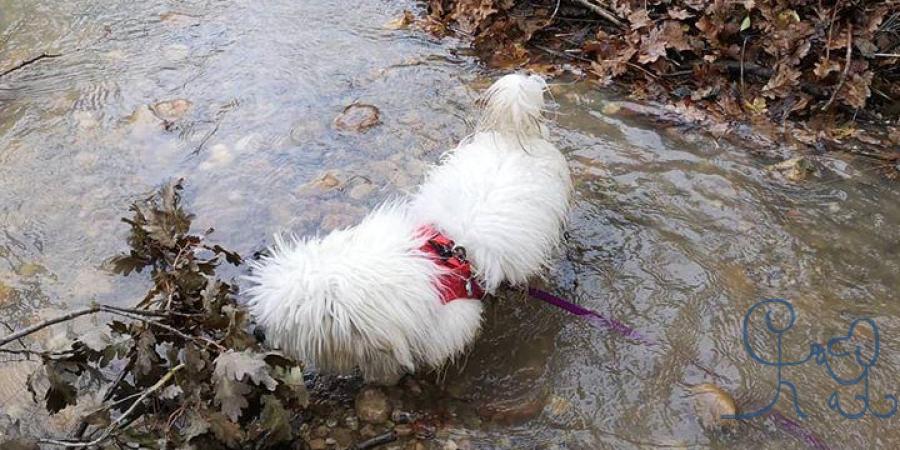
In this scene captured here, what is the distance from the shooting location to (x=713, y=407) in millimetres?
3012

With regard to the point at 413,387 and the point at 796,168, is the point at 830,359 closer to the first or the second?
the point at 796,168

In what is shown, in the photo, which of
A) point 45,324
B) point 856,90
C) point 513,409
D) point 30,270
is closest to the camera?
point 45,324

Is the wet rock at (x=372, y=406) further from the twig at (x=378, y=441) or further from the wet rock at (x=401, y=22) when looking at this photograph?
the wet rock at (x=401, y=22)

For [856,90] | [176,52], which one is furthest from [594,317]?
[176,52]

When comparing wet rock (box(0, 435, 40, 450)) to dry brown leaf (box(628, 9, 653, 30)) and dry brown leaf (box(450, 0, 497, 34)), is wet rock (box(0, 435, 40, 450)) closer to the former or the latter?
dry brown leaf (box(450, 0, 497, 34))

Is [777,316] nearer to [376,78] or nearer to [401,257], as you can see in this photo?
[401,257]

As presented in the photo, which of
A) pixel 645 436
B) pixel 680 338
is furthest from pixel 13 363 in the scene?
pixel 680 338

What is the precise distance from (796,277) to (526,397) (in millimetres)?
1693

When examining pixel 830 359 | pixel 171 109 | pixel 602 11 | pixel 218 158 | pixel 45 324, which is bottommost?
pixel 830 359

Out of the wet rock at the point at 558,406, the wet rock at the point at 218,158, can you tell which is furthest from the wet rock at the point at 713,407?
the wet rock at the point at 218,158

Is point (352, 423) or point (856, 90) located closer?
point (352, 423)

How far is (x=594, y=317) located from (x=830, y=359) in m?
1.12

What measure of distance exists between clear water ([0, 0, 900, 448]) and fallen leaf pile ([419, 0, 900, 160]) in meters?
0.38

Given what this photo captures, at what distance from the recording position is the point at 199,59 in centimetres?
568
